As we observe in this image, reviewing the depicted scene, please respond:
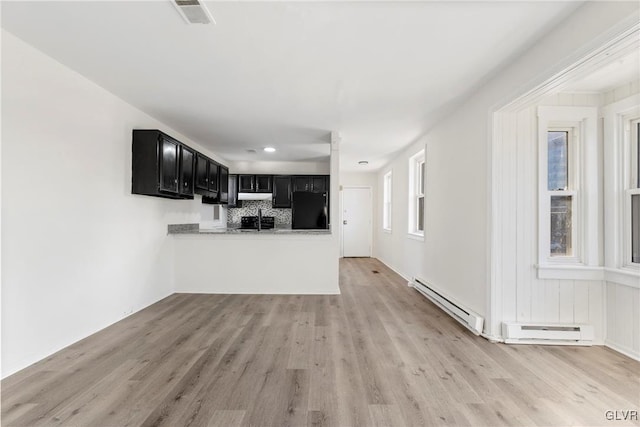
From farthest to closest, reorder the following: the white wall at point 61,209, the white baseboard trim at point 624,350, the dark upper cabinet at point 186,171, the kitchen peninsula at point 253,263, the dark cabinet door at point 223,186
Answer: the dark cabinet door at point 223,186, the kitchen peninsula at point 253,263, the dark upper cabinet at point 186,171, the white baseboard trim at point 624,350, the white wall at point 61,209

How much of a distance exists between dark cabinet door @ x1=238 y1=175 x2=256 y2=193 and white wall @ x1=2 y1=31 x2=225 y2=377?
2990mm

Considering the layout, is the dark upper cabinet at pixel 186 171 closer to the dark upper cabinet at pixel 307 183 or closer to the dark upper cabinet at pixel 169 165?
→ the dark upper cabinet at pixel 169 165

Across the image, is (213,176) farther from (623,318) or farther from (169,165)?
(623,318)

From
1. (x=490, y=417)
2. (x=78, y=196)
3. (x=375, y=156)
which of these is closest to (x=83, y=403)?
(x=78, y=196)

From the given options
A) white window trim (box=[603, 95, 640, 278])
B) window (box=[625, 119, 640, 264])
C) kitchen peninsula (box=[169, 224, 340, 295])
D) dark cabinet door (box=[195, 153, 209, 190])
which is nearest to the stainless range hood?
dark cabinet door (box=[195, 153, 209, 190])

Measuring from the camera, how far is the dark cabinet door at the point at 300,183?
6453 millimetres

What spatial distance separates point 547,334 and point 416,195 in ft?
9.95

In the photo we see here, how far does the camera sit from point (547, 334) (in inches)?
103

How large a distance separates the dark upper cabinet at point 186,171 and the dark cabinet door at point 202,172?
0.18 m

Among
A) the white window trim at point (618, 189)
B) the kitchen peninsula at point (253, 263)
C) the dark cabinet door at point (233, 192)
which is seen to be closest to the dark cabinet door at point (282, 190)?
the dark cabinet door at point (233, 192)

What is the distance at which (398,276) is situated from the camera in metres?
5.70

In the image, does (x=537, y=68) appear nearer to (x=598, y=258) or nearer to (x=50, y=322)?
(x=598, y=258)

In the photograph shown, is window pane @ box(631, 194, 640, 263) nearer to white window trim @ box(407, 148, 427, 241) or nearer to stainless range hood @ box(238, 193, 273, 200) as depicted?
white window trim @ box(407, 148, 427, 241)

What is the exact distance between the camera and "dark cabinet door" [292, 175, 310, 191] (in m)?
6.45
